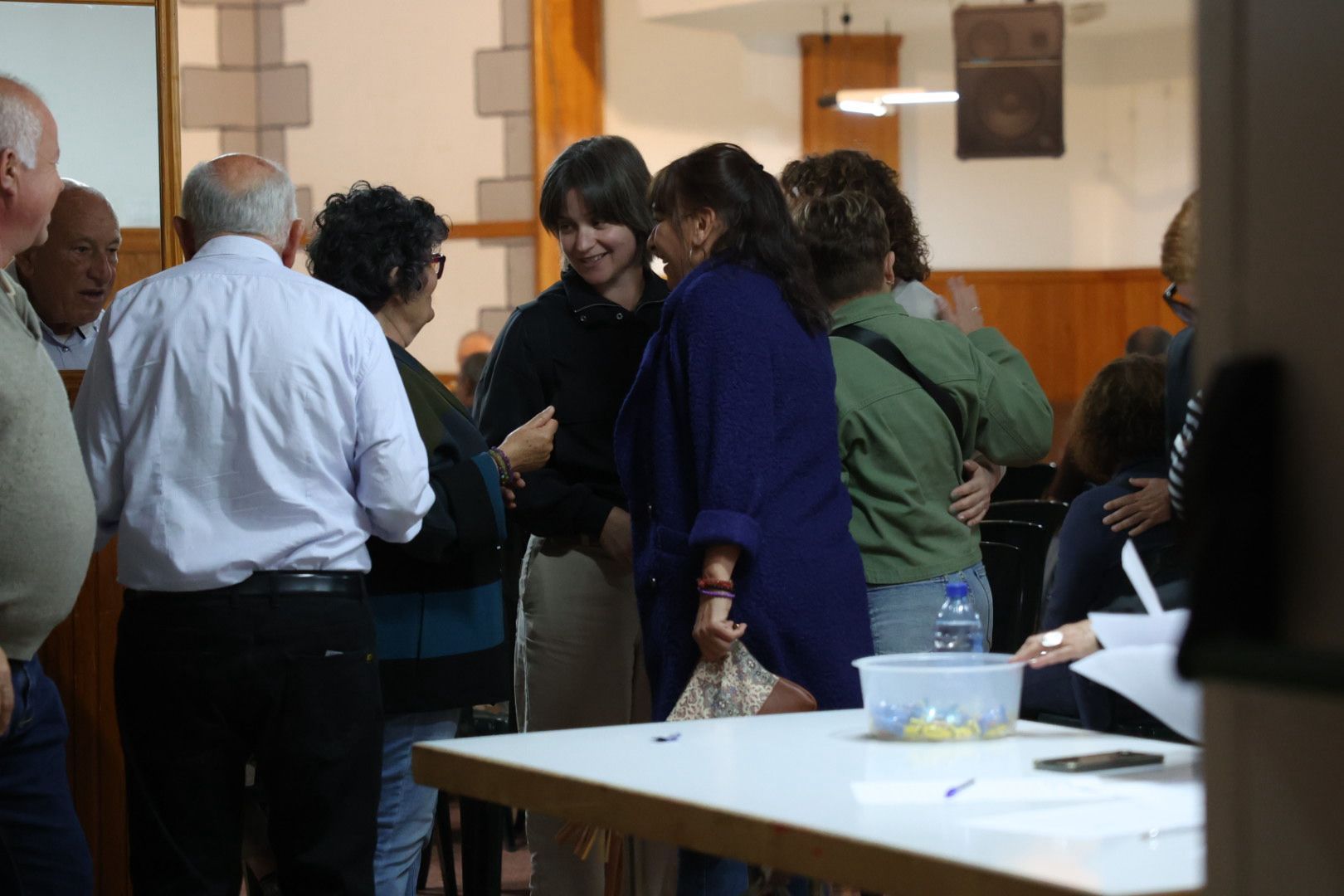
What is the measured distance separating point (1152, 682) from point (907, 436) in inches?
48.7

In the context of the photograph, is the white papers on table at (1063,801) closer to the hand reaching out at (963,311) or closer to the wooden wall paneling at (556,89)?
the hand reaching out at (963,311)

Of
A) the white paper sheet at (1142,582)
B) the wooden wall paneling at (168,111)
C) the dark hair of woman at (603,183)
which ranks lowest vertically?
the white paper sheet at (1142,582)

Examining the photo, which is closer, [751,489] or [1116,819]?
[1116,819]

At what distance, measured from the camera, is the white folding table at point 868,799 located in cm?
104

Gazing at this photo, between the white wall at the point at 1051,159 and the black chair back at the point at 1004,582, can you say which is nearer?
the black chair back at the point at 1004,582

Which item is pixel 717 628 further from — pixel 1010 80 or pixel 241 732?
pixel 1010 80

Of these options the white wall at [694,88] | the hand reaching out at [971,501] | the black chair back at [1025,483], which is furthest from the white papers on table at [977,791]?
the white wall at [694,88]

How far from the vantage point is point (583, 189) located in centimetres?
271

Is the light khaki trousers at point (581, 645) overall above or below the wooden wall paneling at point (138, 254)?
below

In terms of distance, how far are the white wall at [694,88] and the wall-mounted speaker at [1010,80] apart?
3.55ft

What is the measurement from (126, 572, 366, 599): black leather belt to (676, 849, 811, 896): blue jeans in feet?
1.97

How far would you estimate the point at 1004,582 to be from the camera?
3146mm

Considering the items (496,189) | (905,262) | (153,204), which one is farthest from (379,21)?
(905,262)

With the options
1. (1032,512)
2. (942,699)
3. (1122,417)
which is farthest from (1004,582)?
(942,699)
